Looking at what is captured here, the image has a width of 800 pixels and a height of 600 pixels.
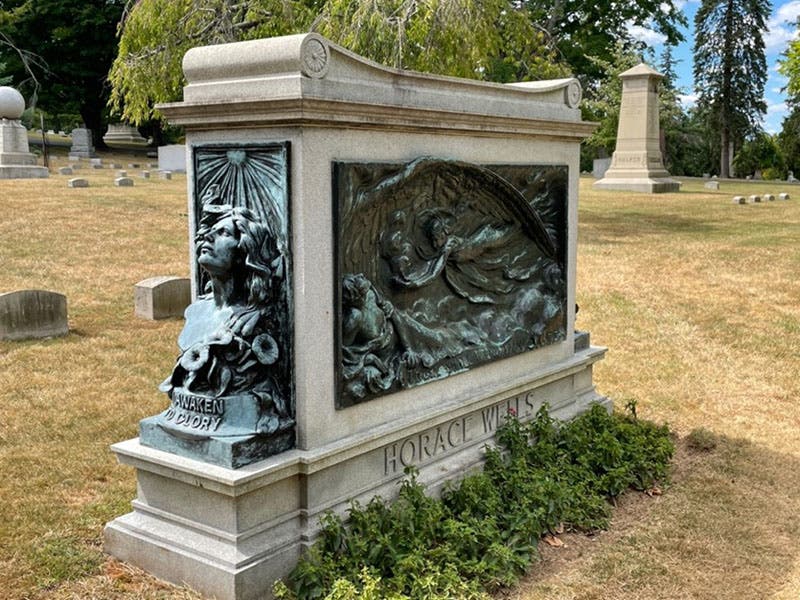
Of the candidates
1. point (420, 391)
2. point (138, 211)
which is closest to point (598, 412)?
point (420, 391)

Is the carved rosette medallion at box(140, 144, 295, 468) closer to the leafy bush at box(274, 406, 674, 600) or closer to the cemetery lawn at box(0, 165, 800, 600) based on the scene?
the leafy bush at box(274, 406, 674, 600)

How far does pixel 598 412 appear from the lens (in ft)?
21.6

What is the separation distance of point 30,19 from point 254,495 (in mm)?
47616

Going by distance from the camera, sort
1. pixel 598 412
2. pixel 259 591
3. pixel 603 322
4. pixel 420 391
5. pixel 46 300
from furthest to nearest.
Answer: pixel 603 322
pixel 46 300
pixel 598 412
pixel 420 391
pixel 259 591

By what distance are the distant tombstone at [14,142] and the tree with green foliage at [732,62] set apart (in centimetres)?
4081

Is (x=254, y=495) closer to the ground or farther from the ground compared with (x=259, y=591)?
farther from the ground

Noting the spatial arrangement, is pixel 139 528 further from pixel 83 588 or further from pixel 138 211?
pixel 138 211

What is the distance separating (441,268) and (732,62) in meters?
53.6

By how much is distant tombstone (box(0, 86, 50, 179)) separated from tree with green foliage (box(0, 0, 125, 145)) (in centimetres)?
2103

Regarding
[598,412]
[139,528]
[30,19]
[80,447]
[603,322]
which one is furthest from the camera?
[30,19]

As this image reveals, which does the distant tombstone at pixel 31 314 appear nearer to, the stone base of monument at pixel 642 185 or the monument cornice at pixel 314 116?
the monument cornice at pixel 314 116

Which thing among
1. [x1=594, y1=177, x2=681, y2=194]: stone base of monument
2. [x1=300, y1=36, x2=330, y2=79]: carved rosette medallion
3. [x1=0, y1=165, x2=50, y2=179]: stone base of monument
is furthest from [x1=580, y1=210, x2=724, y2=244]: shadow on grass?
[x1=0, y1=165, x2=50, y2=179]: stone base of monument

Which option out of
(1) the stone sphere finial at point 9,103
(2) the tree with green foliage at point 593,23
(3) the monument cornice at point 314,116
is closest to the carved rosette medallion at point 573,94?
(3) the monument cornice at point 314,116

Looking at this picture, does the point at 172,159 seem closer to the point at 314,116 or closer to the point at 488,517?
the point at 488,517
